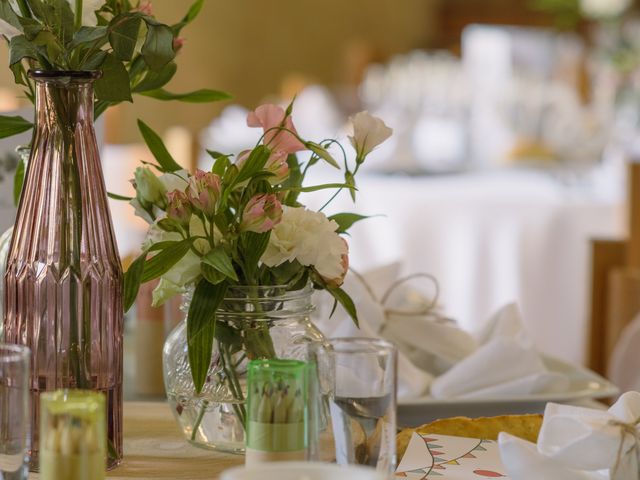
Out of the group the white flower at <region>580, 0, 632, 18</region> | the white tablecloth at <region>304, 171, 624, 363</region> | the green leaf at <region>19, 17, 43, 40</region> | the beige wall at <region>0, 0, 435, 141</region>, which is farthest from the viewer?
the beige wall at <region>0, 0, 435, 141</region>

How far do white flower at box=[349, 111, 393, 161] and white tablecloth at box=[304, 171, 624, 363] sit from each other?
2030 mm

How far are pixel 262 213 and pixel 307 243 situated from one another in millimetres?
47

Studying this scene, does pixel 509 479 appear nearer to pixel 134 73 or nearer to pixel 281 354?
pixel 281 354

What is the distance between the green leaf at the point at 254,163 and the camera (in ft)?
2.44

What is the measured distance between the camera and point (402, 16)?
820 centimetres

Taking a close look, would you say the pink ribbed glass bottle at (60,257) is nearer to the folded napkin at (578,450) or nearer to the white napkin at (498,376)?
the folded napkin at (578,450)

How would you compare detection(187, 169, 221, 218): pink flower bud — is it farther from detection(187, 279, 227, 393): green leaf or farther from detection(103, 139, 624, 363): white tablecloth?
detection(103, 139, 624, 363): white tablecloth

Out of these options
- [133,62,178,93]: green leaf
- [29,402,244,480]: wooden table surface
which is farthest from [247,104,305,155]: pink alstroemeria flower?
[29,402,244,480]: wooden table surface

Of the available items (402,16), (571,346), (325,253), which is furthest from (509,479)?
(402,16)

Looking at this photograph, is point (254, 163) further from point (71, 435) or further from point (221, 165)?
point (71, 435)

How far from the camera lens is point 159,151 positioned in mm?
837

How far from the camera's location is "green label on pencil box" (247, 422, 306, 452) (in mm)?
666

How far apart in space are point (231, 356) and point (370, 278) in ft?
1.47

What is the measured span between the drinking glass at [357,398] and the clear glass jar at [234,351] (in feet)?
0.26
